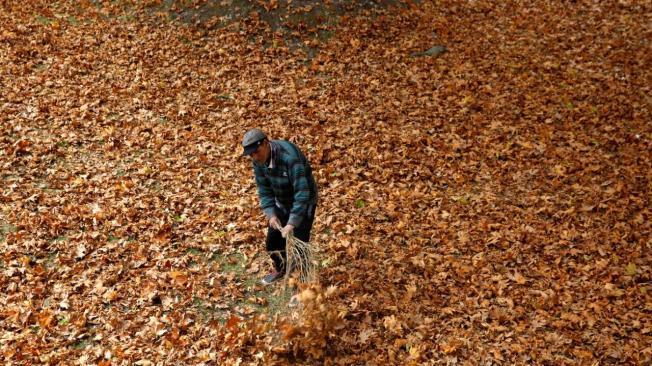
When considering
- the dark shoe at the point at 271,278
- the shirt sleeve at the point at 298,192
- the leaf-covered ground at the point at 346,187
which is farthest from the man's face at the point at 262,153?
the dark shoe at the point at 271,278

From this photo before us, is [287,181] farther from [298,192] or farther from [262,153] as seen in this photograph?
[262,153]

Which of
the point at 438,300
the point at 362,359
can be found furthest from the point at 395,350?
the point at 438,300

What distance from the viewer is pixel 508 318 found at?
5.48m

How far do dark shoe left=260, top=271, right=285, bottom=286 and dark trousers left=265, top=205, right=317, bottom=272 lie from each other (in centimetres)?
6

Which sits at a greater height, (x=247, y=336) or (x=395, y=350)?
(x=247, y=336)

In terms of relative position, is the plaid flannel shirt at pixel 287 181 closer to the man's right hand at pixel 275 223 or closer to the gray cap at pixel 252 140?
the man's right hand at pixel 275 223

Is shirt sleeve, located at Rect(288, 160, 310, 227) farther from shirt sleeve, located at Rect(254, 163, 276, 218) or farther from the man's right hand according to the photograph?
shirt sleeve, located at Rect(254, 163, 276, 218)

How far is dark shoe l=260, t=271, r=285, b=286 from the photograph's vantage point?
5.96 meters

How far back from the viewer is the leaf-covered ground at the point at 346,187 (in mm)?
5270

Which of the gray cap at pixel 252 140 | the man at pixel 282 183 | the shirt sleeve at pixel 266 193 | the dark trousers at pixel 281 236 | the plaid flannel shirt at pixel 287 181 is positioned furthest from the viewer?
the dark trousers at pixel 281 236

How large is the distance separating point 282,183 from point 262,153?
46cm

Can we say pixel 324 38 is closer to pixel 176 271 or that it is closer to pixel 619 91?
pixel 619 91

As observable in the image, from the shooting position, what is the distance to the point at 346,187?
7.68 meters

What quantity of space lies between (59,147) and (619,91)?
10645 millimetres
